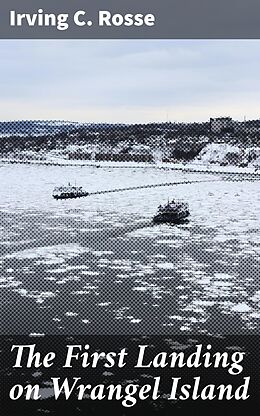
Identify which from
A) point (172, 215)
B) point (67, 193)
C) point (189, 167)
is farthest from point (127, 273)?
point (189, 167)

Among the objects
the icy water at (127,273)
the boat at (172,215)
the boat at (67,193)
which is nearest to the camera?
the icy water at (127,273)

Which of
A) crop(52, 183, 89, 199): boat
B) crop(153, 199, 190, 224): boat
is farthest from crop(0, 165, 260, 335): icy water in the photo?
crop(52, 183, 89, 199): boat

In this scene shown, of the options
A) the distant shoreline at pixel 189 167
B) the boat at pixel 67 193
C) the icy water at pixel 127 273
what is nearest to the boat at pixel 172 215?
the icy water at pixel 127 273

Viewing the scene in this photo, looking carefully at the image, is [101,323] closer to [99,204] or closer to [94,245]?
[94,245]

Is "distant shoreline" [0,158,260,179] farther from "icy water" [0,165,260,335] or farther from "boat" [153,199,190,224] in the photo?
"icy water" [0,165,260,335]

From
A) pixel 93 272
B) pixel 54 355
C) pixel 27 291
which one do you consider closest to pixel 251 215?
pixel 93 272

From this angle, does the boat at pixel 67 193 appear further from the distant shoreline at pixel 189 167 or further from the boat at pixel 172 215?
the distant shoreline at pixel 189 167

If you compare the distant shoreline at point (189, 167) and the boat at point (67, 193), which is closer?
the boat at point (67, 193)

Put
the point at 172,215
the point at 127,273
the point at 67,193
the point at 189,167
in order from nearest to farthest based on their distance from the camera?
the point at 127,273 → the point at 172,215 → the point at 67,193 → the point at 189,167

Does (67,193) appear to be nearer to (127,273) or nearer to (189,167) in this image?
(127,273)
